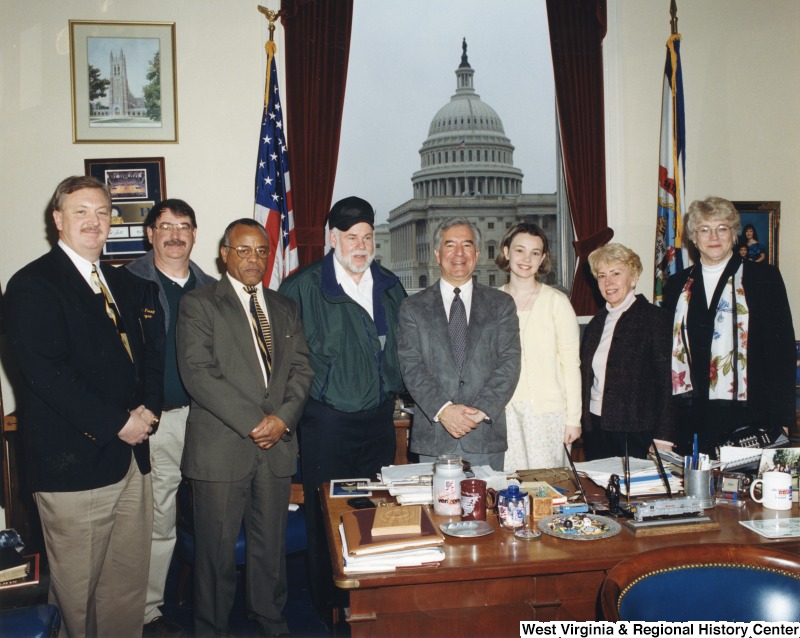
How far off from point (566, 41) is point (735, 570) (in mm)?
3889

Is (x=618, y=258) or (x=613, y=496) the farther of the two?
(x=618, y=258)

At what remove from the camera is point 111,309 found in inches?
90.8

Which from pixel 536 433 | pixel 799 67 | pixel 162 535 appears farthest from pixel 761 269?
pixel 162 535

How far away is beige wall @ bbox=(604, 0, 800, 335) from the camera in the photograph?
4430mm

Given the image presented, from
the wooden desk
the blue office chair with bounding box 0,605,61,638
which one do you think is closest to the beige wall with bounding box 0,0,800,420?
the blue office chair with bounding box 0,605,61,638

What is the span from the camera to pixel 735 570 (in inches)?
53.2

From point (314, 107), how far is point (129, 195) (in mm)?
1265

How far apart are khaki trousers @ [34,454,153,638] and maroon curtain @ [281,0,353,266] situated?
2.09 metres

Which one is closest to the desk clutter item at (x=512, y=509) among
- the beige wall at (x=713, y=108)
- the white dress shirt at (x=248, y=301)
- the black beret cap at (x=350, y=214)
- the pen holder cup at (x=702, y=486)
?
the pen holder cup at (x=702, y=486)

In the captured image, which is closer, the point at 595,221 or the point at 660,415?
the point at 660,415

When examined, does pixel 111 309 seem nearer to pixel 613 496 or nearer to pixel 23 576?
pixel 23 576

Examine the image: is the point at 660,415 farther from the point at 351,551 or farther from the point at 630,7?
the point at 630,7

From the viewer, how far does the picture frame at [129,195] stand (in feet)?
12.9

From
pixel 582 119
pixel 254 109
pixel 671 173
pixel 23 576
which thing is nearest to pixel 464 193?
pixel 582 119
